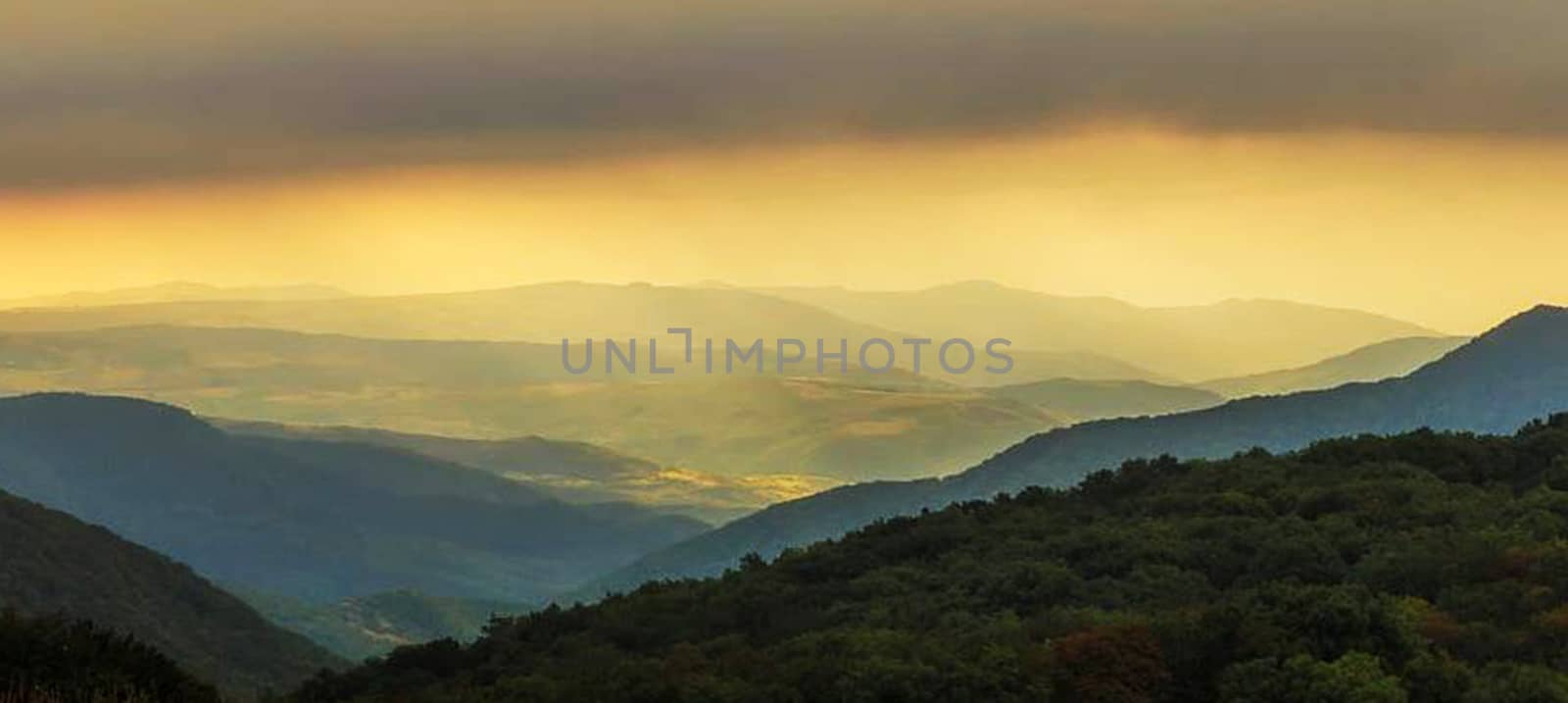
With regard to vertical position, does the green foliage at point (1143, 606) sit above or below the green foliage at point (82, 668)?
below

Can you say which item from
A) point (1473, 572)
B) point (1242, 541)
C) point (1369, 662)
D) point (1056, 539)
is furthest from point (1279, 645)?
point (1056, 539)

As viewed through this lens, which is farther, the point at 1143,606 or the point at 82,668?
the point at 1143,606

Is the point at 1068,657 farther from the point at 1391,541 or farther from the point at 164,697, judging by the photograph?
the point at 1391,541

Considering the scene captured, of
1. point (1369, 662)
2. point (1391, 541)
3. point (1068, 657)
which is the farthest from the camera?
point (1391, 541)

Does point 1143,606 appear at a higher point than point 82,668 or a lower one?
lower

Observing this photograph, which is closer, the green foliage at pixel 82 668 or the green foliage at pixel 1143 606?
the green foliage at pixel 82 668

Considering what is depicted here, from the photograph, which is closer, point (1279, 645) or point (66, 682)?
point (66, 682)

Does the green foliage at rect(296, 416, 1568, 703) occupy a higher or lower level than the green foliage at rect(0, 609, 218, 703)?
lower

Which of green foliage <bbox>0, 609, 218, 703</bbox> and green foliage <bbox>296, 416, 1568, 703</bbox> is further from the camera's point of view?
green foliage <bbox>296, 416, 1568, 703</bbox>
